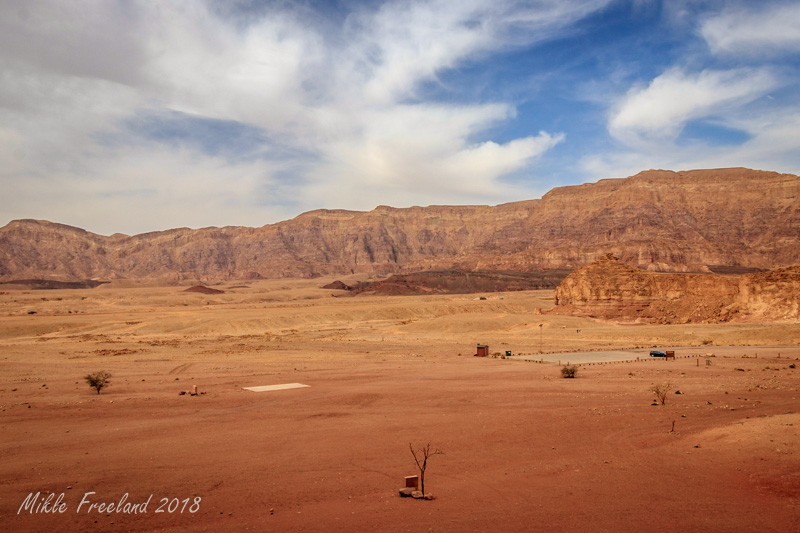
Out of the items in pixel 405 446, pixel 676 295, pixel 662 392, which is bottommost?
pixel 405 446

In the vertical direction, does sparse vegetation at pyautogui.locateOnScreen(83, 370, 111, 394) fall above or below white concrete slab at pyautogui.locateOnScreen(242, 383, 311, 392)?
above

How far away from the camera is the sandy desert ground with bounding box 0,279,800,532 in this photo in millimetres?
8875

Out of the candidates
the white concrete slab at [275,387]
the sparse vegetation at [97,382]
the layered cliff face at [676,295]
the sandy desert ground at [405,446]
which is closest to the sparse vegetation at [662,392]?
the sandy desert ground at [405,446]

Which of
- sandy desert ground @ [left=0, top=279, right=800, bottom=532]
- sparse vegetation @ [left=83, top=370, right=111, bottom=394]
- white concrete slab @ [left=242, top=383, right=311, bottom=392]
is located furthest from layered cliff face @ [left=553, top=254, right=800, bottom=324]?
sparse vegetation @ [left=83, top=370, right=111, bottom=394]

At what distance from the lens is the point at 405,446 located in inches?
510

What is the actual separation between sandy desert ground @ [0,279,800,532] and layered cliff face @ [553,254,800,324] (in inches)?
850

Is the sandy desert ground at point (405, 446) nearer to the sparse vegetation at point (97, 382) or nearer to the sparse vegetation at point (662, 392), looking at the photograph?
the sparse vegetation at point (662, 392)

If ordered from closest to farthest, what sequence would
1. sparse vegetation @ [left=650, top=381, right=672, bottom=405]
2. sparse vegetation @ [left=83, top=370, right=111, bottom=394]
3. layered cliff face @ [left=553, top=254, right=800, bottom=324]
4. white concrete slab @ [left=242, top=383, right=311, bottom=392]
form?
sparse vegetation @ [left=650, top=381, right=672, bottom=405] < sparse vegetation @ [left=83, top=370, right=111, bottom=394] < white concrete slab @ [left=242, top=383, right=311, bottom=392] < layered cliff face @ [left=553, top=254, right=800, bottom=324]

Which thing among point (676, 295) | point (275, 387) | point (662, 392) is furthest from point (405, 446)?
point (676, 295)

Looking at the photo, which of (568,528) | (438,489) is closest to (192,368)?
(438,489)

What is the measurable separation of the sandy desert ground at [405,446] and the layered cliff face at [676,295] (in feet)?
70.8

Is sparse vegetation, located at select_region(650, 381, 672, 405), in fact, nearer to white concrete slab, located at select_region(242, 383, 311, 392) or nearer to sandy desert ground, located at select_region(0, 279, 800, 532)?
sandy desert ground, located at select_region(0, 279, 800, 532)

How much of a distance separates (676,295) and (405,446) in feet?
183

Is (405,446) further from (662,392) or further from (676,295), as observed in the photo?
(676,295)
